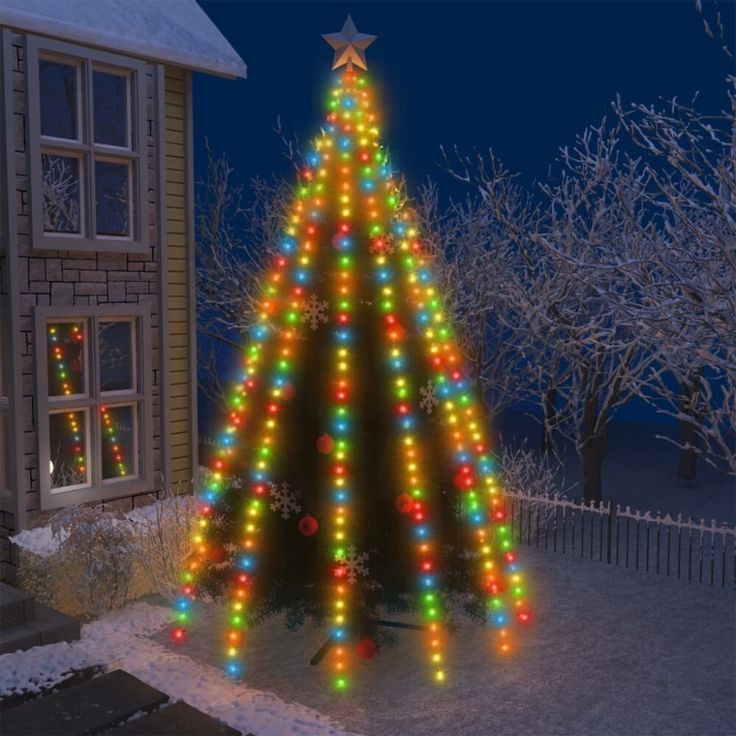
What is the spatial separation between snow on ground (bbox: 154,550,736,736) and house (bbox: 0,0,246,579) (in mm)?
2516

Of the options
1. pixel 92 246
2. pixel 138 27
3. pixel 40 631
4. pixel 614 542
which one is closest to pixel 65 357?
pixel 92 246

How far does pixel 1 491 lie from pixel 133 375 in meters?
2.02

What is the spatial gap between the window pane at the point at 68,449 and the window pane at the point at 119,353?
616 mm

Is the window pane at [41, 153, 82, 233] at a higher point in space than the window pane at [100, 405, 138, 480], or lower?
higher

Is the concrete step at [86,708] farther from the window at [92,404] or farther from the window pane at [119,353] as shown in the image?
the window pane at [119,353]

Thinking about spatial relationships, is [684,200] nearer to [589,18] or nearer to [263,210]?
[263,210]

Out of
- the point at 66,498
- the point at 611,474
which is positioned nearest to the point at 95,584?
the point at 66,498

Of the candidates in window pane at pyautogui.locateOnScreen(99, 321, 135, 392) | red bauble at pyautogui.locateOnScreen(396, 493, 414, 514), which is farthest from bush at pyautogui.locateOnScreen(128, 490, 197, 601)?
red bauble at pyautogui.locateOnScreen(396, 493, 414, 514)

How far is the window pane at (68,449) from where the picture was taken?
996cm

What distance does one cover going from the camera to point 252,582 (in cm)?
703

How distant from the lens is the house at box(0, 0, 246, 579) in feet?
28.3

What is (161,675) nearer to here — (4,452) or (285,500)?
(285,500)

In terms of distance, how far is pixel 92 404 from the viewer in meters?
9.36

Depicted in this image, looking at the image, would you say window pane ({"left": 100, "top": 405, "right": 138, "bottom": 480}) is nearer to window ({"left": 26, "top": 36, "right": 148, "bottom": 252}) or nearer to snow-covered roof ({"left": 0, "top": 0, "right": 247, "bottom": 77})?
window ({"left": 26, "top": 36, "right": 148, "bottom": 252})
